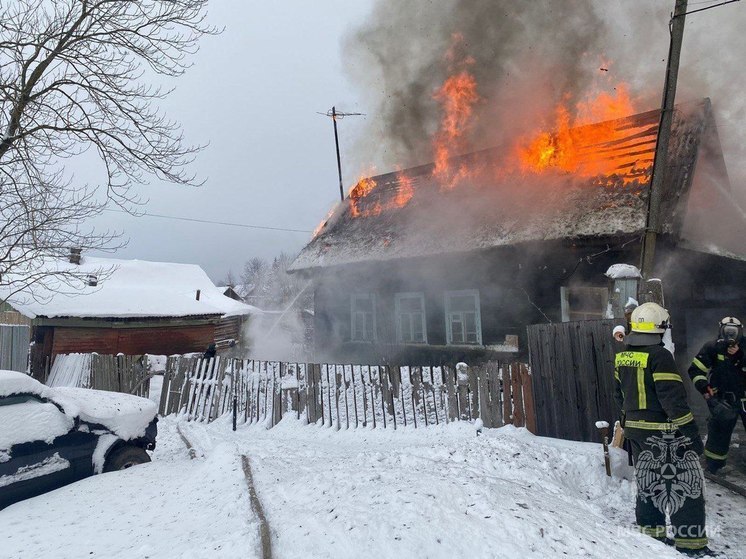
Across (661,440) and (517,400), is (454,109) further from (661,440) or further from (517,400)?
(661,440)

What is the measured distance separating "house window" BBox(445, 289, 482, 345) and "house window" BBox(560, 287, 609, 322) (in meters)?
2.21

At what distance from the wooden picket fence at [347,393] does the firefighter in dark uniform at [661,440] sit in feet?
8.02

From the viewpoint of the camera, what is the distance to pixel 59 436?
17.5 feet

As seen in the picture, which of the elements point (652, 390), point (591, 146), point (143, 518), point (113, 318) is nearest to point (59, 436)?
point (143, 518)

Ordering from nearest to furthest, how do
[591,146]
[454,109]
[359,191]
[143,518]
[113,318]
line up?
[143,518]
[591,146]
[454,109]
[359,191]
[113,318]

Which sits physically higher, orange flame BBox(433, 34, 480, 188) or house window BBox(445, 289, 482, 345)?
orange flame BBox(433, 34, 480, 188)

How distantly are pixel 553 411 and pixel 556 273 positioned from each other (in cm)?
458

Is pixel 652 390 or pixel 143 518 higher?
pixel 652 390

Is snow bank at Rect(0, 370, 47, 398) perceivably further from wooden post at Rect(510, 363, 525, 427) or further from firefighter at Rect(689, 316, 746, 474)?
firefighter at Rect(689, 316, 746, 474)

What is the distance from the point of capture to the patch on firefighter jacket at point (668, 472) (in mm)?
3590

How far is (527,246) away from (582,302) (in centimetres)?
184

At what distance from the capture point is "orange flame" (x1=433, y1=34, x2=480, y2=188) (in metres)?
14.0

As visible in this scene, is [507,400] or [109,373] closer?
[507,400]

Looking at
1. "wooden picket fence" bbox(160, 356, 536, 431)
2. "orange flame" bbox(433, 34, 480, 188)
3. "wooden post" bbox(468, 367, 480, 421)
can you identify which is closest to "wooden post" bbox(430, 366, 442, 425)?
"wooden picket fence" bbox(160, 356, 536, 431)
